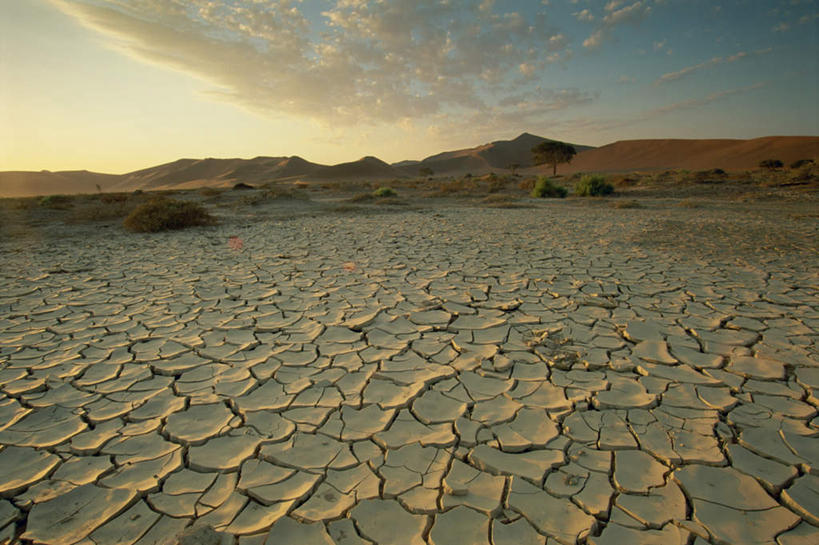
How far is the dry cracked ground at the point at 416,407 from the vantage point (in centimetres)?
137

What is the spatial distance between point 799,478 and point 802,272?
3804mm

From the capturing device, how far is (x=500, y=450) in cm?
169

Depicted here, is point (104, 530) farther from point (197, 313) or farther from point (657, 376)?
point (657, 376)

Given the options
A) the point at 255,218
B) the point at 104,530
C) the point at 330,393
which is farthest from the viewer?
the point at 255,218

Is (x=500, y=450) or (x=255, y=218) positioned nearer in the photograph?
(x=500, y=450)

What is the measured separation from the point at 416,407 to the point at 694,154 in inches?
2401

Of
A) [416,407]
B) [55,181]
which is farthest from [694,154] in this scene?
[55,181]

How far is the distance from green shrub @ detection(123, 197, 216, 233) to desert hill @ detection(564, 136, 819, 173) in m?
46.4

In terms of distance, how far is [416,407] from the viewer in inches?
79.1

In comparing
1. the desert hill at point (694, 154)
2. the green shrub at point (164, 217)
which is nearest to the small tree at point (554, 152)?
the desert hill at point (694, 154)

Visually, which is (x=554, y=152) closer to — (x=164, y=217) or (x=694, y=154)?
(x=694, y=154)

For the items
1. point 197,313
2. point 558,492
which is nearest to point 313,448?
point 558,492

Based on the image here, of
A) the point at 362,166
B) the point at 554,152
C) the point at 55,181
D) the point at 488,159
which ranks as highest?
the point at 488,159

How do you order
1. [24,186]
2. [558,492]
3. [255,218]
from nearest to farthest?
[558,492]
[255,218]
[24,186]
